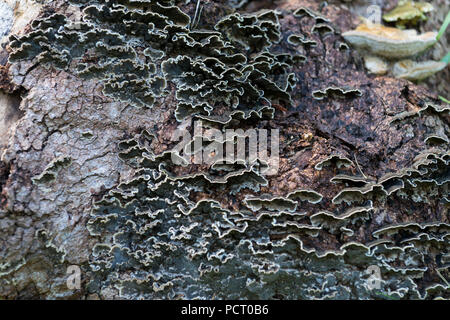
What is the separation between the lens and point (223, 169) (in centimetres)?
400

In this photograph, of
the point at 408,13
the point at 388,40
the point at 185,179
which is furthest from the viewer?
the point at 408,13

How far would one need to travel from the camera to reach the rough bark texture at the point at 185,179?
→ 3.68 m

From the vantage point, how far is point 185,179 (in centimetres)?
383

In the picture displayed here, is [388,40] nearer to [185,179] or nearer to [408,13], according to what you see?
[408,13]

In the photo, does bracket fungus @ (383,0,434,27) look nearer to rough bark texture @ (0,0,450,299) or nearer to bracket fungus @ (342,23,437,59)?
bracket fungus @ (342,23,437,59)

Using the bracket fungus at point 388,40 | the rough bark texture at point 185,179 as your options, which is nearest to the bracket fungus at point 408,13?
the bracket fungus at point 388,40

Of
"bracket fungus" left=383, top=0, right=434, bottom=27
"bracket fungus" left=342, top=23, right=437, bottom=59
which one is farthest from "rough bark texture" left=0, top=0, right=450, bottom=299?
"bracket fungus" left=383, top=0, right=434, bottom=27

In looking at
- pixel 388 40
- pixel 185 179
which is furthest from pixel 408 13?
pixel 185 179

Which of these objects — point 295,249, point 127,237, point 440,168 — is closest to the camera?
point 295,249

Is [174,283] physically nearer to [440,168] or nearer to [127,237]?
[127,237]

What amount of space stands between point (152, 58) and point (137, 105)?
0.53 meters

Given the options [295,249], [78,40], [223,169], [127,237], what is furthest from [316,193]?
[78,40]

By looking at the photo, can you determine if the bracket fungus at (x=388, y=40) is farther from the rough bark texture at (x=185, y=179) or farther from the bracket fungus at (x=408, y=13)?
the rough bark texture at (x=185, y=179)

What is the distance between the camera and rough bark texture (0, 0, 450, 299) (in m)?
3.68
